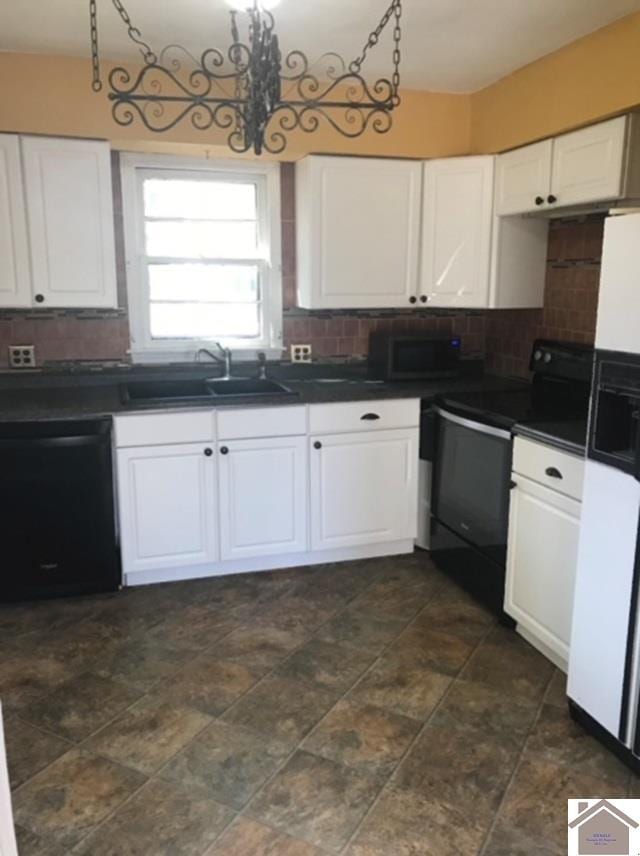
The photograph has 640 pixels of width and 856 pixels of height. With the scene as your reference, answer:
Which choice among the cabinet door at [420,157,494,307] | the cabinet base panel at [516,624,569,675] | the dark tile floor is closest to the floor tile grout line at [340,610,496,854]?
the dark tile floor

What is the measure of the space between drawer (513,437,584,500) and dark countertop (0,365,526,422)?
831 millimetres

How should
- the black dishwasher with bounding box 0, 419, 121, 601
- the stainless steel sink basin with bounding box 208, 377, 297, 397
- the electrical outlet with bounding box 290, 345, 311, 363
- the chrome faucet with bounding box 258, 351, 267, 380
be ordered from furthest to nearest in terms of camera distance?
the electrical outlet with bounding box 290, 345, 311, 363 → the chrome faucet with bounding box 258, 351, 267, 380 → the stainless steel sink basin with bounding box 208, 377, 297, 397 → the black dishwasher with bounding box 0, 419, 121, 601

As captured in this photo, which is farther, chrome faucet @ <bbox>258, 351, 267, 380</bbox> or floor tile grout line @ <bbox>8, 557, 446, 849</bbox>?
chrome faucet @ <bbox>258, 351, 267, 380</bbox>

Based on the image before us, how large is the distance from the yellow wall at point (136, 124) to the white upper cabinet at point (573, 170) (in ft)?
1.45

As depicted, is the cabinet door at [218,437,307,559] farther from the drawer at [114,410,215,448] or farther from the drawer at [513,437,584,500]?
the drawer at [513,437,584,500]

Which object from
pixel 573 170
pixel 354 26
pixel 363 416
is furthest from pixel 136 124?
pixel 573 170

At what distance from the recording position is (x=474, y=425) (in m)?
3.06

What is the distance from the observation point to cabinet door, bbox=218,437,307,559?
3268mm

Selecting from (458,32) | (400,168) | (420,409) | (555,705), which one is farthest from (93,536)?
(458,32)

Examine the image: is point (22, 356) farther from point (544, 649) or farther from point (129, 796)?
point (544, 649)

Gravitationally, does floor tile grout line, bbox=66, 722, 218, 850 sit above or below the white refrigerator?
below

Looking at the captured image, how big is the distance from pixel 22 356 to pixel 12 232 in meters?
0.64

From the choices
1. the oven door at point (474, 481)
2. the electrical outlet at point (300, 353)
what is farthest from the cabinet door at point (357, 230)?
the oven door at point (474, 481)

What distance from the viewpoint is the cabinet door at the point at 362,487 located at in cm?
341
